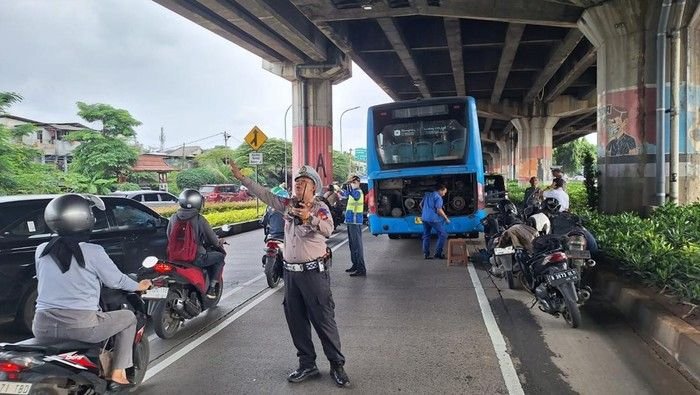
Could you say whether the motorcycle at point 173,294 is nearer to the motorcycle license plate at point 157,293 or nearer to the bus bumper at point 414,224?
the motorcycle license plate at point 157,293

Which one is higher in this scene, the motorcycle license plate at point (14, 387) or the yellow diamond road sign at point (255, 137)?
the yellow diamond road sign at point (255, 137)

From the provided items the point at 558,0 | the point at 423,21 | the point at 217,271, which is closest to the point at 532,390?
the point at 217,271

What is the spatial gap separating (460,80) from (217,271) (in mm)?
20735

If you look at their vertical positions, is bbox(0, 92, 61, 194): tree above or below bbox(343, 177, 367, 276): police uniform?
above

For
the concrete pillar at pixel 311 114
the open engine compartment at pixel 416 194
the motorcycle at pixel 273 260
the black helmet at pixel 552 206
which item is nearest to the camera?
the motorcycle at pixel 273 260

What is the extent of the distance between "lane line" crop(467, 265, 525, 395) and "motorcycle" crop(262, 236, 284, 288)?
2.90 m

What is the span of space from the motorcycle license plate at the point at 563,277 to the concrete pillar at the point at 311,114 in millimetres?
17953

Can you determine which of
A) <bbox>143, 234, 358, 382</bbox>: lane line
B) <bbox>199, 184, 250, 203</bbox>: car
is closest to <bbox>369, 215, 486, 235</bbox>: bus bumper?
<bbox>143, 234, 358, 382</bbox>: lane line

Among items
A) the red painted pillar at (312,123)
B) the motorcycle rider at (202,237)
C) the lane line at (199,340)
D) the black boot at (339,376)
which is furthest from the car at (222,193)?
the black boot at (339,376)

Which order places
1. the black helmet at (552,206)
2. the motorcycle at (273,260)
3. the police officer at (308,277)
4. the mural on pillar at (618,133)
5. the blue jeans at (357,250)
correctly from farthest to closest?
the mural on pillar at (618,133)
the blue jeans at (357,250)
the black helmet at (552,206)
the motorcycle at (273,260)
the police officer at (308,277)

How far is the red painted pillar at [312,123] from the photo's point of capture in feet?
78.2

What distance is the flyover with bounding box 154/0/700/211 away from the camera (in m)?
11.0

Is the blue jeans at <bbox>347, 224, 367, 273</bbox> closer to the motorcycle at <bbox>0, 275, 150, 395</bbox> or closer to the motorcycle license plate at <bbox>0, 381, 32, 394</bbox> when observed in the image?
the motorcycle at <bbox>0, 275, 150, 395</bbox>

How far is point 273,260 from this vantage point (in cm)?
823
